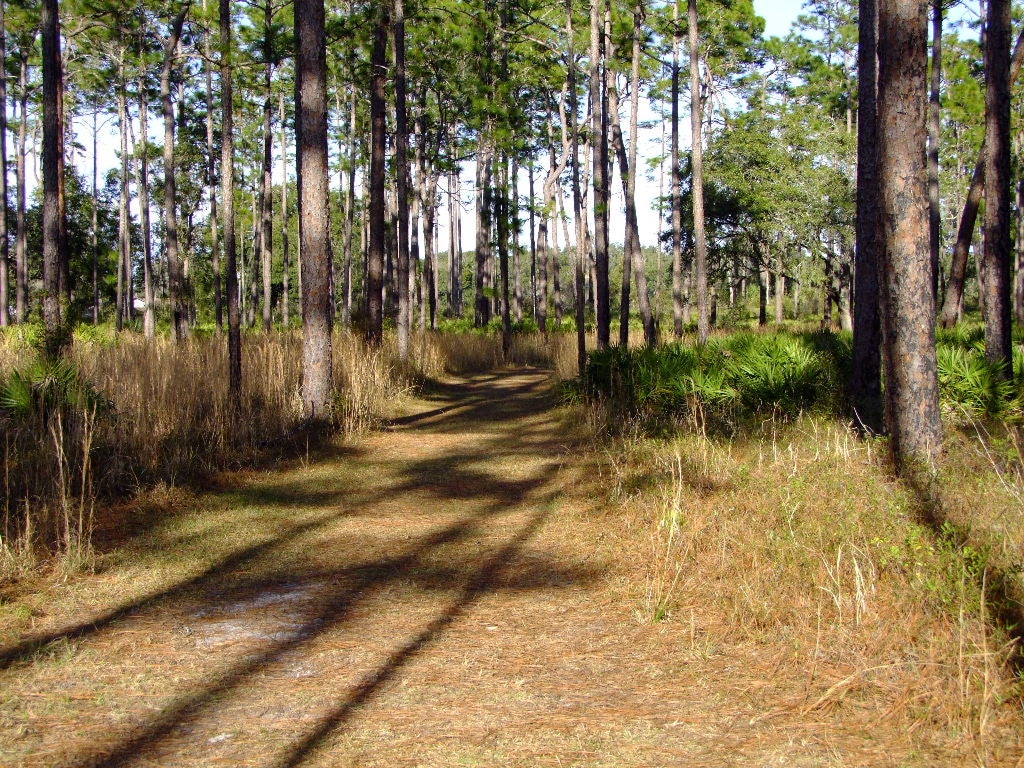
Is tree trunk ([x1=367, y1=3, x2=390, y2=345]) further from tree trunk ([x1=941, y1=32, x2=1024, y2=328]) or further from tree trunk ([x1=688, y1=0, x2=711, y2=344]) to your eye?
tree trunk ([x1=941, y1=32, x2=1024, y2=328])

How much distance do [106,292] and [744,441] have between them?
51269mm

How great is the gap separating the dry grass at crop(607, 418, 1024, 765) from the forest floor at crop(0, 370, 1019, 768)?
8 centimetres

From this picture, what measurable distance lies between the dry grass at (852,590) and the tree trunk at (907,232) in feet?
1.17

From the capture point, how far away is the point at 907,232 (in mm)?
5949

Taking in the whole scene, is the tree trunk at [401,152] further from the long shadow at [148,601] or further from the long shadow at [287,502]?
the long shadow at [148,601]

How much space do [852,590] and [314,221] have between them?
719 cm

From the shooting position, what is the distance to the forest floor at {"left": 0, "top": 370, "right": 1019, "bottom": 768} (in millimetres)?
2969

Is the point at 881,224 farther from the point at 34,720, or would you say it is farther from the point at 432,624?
the point at 34,720

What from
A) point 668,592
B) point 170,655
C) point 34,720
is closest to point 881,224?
point 668,592

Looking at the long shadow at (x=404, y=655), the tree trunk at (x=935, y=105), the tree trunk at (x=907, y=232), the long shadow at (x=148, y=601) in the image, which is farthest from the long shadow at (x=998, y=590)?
the tree trunk at (x=935, y=105)

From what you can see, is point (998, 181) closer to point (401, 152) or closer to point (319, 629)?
point (319, 629)

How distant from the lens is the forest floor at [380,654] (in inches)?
117

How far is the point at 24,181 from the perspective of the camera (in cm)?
2744

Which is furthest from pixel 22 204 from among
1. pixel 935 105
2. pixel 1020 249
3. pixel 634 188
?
pixel 1020 249
